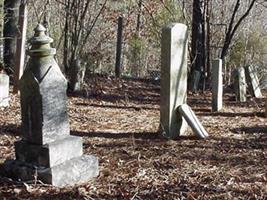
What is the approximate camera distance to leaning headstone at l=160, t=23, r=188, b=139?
619cm

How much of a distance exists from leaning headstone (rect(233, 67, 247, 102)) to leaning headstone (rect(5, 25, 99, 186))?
606 centimetres

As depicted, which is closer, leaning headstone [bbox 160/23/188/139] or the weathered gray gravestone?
leaning headstone [bbox 160/23/188/139]

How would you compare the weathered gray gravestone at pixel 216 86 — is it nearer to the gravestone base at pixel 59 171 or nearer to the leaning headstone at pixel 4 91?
the leaning headstone at pixel 4 91

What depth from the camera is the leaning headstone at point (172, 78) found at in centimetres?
619

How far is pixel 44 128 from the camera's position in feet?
14.2

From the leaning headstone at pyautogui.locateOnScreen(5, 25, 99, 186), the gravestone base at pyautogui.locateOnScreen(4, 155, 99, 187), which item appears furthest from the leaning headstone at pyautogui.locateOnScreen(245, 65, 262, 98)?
the leaning headstone at pyautogui.locateOnScreen(5, 25, 99, 186)

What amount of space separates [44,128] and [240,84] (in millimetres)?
6417

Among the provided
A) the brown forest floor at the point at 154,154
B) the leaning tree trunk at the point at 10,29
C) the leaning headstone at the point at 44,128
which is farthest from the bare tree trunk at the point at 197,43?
the leaning headstone at the point at 44,128

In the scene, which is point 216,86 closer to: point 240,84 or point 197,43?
point 240,84

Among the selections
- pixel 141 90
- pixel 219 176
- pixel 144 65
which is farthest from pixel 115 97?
pixel 144 65

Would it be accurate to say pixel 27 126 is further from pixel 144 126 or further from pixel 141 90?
pixel 141 90

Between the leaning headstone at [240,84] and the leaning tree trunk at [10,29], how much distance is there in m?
4.82

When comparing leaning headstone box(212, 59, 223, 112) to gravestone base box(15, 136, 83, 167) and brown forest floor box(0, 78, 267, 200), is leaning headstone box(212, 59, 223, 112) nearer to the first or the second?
brown forest floor box(0, 78, 267, 200)

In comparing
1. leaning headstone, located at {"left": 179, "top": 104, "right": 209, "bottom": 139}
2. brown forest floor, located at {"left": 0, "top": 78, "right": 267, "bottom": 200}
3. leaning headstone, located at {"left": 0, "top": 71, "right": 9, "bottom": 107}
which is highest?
leaning headstone, located at {"left": 0, "top": 71, "right": 9, "bottom": 107}
